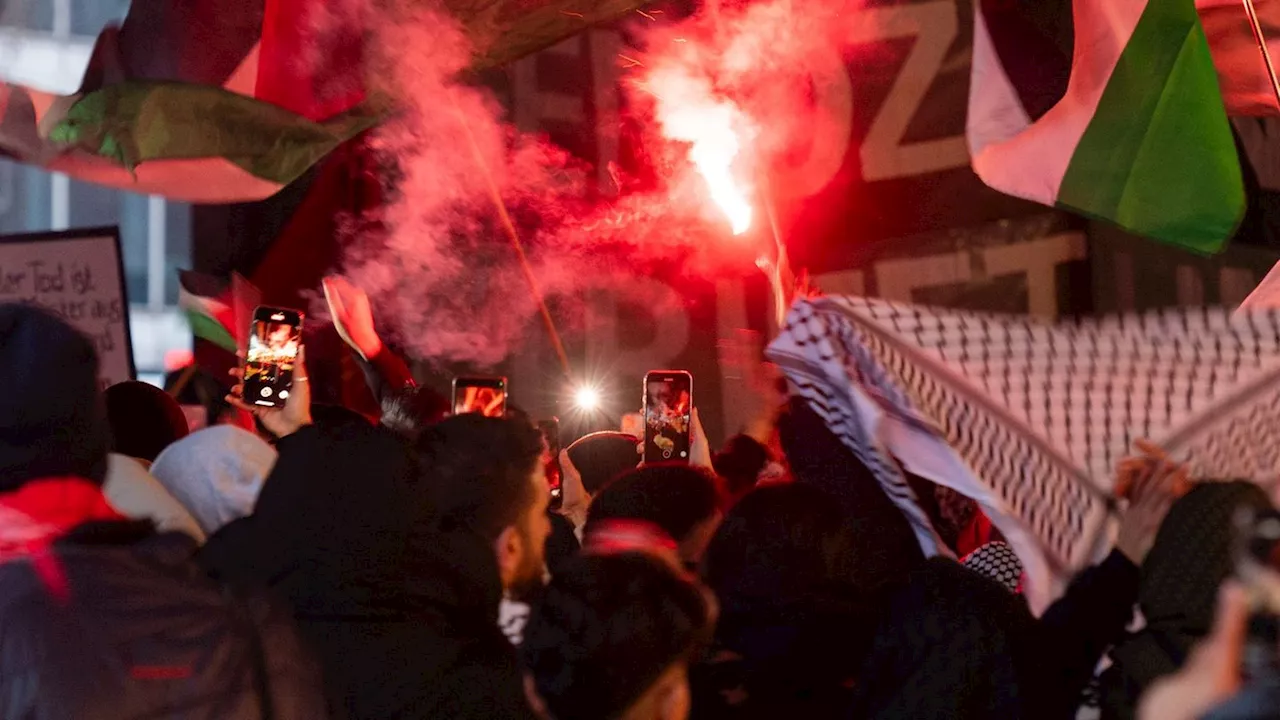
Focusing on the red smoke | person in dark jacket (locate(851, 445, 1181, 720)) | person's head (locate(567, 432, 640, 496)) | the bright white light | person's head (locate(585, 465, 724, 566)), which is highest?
the red smoke

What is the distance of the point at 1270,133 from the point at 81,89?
21.8 feet

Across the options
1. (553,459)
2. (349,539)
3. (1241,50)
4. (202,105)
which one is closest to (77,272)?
(202,105)

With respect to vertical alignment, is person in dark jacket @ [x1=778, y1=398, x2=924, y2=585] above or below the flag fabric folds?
below

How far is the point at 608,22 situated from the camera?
862 cm

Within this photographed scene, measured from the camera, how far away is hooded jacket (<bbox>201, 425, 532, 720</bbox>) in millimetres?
2143

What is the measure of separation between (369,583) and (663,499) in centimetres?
99

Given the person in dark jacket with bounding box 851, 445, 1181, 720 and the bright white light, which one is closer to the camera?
the person in dark jacket with bounding box 851, 445, 1181, 720

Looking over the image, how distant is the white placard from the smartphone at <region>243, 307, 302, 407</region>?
934 mm

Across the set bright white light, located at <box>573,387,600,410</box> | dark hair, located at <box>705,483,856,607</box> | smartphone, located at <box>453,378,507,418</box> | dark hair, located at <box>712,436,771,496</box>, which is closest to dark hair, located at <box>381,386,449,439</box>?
smartphone, located at <box>453,378,507,418</box>

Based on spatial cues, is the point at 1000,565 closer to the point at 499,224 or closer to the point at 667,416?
the point at 667,416

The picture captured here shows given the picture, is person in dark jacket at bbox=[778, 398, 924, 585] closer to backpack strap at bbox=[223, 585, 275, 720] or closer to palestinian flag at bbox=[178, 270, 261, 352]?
→ backpack strap at bbox=[223, 585, 275, 720]

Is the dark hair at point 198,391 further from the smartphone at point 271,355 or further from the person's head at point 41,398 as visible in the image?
the person's head at point 41,398

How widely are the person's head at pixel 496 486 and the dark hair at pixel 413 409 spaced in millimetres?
1490

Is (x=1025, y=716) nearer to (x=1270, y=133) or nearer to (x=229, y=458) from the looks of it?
(x=229, y=458)
